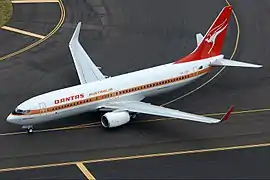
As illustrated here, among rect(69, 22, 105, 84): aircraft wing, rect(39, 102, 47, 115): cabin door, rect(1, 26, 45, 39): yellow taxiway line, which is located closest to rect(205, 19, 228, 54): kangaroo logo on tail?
rect(69, 22, 105, 84): aircraft wing

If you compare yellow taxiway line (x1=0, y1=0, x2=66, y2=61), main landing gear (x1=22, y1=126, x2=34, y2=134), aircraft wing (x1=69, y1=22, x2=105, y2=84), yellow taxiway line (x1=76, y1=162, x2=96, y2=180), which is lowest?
yellow taxiway line (x1=76, y1=162, x2=96, y2=180)

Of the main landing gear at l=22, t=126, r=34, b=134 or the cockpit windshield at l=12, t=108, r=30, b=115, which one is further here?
the main landing gear at l=22, t=126, r=34, b=134

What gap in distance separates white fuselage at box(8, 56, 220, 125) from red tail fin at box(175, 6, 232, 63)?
25.7 inches

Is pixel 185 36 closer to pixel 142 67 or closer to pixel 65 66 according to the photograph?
pixel 142 67

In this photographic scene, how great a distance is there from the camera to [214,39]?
62844 millimetres

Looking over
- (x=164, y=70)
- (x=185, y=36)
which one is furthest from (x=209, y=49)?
(x=185, y=36)

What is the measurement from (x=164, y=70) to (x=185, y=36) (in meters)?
15.1

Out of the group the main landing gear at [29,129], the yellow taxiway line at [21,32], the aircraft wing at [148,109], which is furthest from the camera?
the yellow taxiway line at [21,32]

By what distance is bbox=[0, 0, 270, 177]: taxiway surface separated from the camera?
179 ft

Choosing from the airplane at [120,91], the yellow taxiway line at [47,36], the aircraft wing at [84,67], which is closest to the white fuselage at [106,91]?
the airplane at [120,91]

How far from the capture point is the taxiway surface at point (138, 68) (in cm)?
5453

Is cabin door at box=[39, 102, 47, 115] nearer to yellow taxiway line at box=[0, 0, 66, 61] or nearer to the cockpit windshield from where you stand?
the cockpit windshield

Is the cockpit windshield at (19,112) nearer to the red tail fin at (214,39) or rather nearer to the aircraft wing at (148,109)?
the aircraft wing at (148,109)

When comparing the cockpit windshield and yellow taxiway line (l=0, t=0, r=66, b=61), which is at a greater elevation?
yellow taxiway line (l=0, t=0, r=66, b=61)
